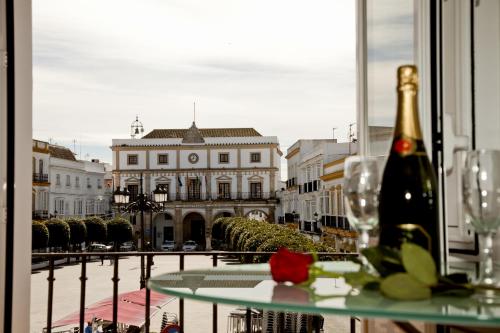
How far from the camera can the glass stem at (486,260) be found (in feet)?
3.35

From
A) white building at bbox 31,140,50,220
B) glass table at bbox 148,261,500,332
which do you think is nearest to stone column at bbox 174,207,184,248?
white building at bbox 31,140,50,220

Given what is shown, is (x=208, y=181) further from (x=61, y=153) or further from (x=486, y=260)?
(x=486, y=260)

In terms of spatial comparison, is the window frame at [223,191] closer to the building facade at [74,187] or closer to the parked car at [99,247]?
the building facade at [74,187]

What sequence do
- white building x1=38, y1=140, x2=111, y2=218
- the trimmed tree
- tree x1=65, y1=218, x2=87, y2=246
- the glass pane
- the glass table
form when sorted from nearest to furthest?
the glass table, the glass pane, tree x1=65, y1=218, x2=87, y2=246, the trimmed tree, white building x1=38, y1=140, x2=111, y2=218

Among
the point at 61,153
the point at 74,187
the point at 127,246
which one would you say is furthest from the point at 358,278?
the point at 61,153

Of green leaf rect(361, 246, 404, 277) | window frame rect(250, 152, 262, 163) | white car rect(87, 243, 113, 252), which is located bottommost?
white car rect(87, 243, 113, 252)

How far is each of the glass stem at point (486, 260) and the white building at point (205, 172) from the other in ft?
119

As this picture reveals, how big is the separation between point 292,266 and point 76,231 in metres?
25.6

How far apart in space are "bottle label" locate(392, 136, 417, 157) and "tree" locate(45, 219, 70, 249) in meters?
23.3

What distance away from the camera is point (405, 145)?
103 centimetres

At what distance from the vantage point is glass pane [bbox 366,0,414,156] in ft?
5.76

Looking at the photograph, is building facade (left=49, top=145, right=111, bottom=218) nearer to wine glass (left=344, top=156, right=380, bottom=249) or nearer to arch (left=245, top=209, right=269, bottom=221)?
arch (left=245, top=209, right=269, bottom=221)

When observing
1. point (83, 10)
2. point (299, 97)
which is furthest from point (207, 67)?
point (83, 10)

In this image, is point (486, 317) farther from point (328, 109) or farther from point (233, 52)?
point (328, 109)
